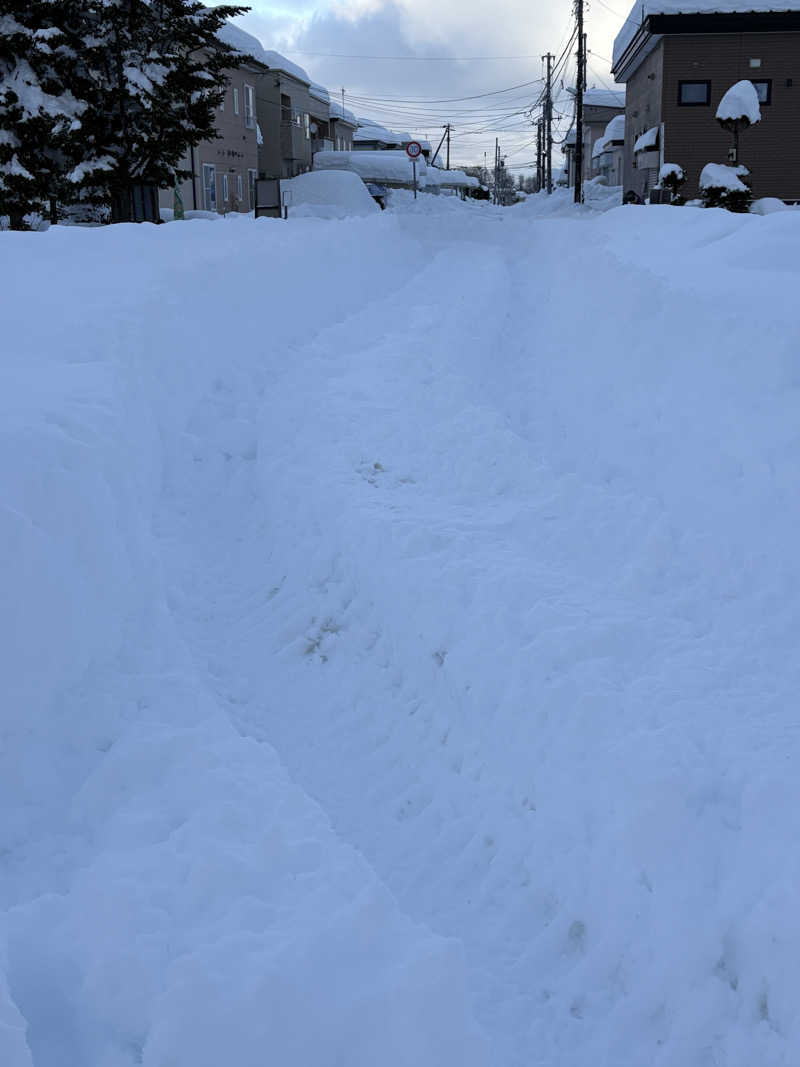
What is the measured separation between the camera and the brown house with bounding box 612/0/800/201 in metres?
33.8

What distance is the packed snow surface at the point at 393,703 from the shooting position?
11.6ft

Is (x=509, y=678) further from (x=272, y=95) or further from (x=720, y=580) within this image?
(x=272, y=95)

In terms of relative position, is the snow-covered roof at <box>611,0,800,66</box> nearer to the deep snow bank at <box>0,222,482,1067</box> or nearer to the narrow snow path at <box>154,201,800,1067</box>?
the narrow snow path at <box>154,201,800,1067</box>

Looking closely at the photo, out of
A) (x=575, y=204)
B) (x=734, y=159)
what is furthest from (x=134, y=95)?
(x=575, y=204)

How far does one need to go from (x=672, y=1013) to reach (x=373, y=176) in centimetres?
6739

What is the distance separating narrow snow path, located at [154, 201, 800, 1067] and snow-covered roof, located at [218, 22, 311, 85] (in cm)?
3205

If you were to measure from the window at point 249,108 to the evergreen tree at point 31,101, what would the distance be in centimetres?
2460

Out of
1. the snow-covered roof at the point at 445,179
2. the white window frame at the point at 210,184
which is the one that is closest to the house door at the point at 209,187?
the white window frame at the point at 210,184

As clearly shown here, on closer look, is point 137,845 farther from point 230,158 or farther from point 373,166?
point 373,166

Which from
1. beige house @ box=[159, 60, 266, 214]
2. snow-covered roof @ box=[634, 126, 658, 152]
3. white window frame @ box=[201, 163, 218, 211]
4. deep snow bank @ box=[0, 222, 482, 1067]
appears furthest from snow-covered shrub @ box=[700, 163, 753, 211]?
white window frame @ box=[201, 163, 218, 211]

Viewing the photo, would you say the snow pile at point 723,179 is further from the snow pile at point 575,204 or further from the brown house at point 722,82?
the snow pile at point 575,204

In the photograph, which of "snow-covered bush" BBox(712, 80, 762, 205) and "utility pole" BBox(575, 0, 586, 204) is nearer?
"snow-covered bush" BBox(712, 80, 762, 205)

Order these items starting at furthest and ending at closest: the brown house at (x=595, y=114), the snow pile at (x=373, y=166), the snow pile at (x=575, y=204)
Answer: the brown house at (x=595, y=114) < the snow pile at (x=373, y=166) < the snow pile at (x=575, y=204)

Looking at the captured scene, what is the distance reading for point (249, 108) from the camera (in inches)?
1841
